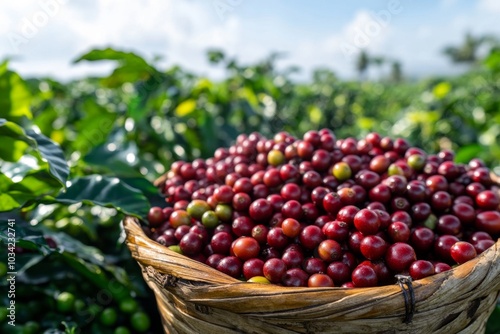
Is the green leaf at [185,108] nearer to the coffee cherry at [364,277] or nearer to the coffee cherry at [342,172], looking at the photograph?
the coffee cherry at [342,172]

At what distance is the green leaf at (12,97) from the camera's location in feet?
6.37

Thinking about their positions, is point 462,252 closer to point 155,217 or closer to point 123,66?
point 155,217

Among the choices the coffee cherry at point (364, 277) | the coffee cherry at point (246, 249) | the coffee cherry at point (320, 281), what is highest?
the coffee cherry at point (364, 277)

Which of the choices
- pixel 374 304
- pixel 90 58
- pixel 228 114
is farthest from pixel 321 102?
pixel 374 304

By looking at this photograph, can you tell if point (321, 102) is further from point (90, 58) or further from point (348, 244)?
point (348, 244)

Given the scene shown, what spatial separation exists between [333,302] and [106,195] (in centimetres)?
95

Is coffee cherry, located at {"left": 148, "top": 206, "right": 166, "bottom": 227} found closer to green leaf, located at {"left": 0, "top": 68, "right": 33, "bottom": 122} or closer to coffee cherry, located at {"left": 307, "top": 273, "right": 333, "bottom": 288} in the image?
coffee cherry, located at {"left": 307, "top": 273, "right": 333, "bottom": 288}

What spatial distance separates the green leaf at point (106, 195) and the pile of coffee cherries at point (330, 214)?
0.08m

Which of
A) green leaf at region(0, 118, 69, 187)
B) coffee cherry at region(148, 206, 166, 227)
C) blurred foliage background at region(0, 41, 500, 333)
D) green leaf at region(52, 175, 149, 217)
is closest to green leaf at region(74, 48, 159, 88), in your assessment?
blurred foliage background at region(0, 41, 500, 333)

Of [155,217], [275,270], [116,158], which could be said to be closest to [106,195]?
[155,217]

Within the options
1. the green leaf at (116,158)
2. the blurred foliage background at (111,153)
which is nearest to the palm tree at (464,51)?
the blurred foliage background at (111,153)

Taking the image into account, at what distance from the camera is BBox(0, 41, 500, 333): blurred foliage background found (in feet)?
5.03

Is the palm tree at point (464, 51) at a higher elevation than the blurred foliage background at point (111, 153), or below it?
higher

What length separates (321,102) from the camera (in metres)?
6.40
